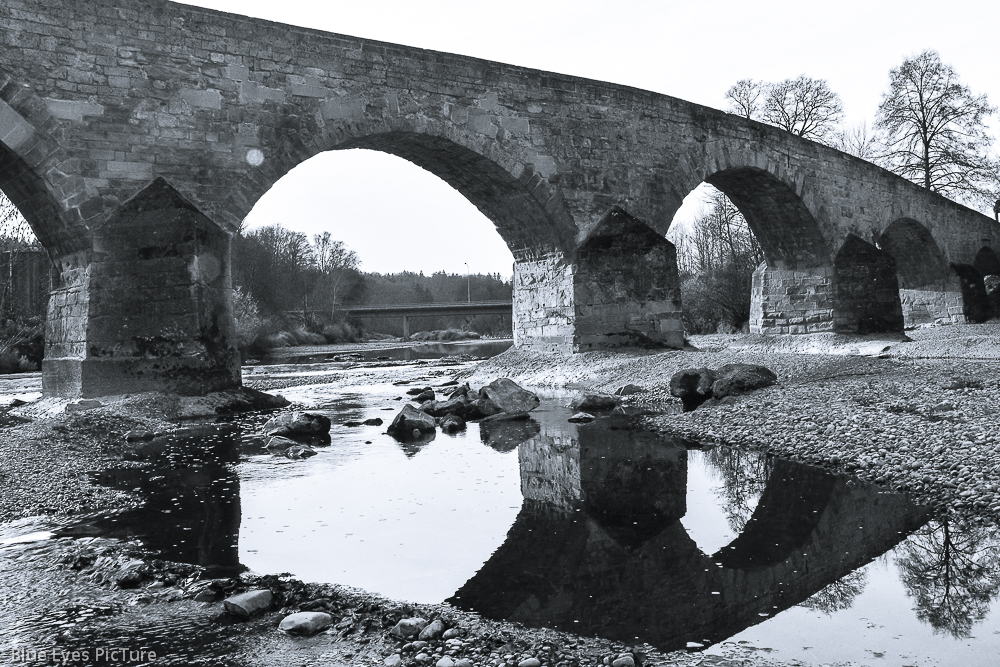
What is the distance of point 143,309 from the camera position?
30.7ft

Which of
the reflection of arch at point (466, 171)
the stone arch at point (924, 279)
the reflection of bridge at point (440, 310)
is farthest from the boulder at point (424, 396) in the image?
the reflection of bridge at point (440, 310)

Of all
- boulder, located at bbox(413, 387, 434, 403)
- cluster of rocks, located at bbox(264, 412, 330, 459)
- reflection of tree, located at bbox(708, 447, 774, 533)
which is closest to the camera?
reflection of tree, located at bbox(708, 447, 774, 533)

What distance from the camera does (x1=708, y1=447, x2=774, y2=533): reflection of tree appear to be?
425 centimetres

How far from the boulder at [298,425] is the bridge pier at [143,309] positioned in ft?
7.98

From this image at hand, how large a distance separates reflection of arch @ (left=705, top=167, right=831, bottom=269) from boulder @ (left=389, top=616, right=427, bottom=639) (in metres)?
14.4

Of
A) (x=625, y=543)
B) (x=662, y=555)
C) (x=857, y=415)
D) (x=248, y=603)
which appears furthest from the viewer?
(x=857, y=415)

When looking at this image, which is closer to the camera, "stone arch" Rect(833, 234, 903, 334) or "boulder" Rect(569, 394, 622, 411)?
"boulder" Rect(569, 394, 622, 411)

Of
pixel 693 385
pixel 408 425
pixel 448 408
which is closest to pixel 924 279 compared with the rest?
pixel 693 385

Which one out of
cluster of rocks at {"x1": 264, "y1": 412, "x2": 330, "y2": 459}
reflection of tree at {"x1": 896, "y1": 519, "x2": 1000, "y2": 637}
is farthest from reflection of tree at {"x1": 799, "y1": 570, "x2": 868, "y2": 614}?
cluster of rocks at {"x1": 264, "y1": 412, "x2": 330, "y2": 459}

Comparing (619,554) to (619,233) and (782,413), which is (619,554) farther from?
(619,233)

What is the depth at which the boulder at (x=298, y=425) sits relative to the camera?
7400mm

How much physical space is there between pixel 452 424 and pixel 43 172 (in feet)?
17.9

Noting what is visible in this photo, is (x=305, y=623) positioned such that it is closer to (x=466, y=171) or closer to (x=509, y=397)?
(x=509, y=397)

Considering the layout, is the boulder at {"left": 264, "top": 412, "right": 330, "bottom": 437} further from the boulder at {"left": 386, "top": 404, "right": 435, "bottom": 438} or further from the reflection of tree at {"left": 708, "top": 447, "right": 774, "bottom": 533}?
the reflection of tree at {"left": 708, "top": 447, "right": 774, "bottom": 533}
